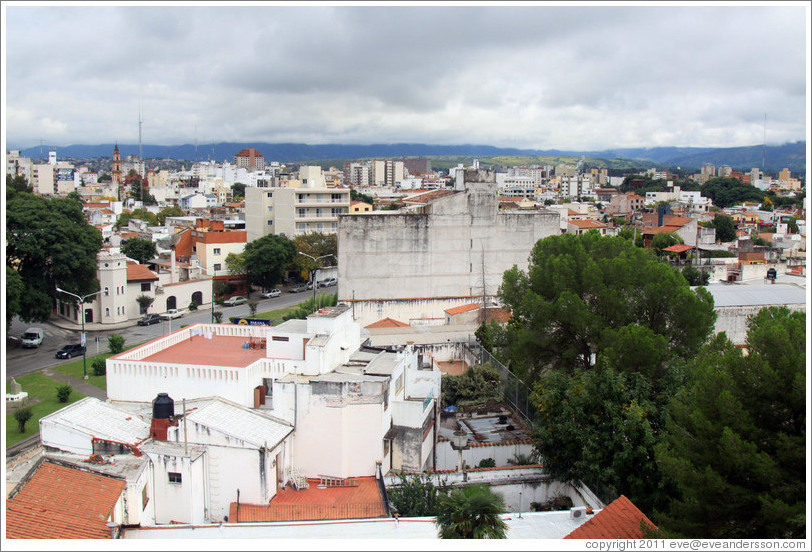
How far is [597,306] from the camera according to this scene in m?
20.1

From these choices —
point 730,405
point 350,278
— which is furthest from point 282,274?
point 730,405

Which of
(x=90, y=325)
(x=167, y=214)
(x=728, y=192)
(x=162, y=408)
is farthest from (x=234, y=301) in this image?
(x=728, y=192)

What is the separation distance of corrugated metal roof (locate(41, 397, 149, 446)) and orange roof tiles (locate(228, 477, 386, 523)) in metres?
2.78

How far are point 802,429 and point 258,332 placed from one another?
49.7ft

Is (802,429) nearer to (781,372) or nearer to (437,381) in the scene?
(781,372)

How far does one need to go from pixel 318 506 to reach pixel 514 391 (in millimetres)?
9156

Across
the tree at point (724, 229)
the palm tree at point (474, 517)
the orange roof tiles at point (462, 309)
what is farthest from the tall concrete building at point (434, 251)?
the tree at point (724, 229)

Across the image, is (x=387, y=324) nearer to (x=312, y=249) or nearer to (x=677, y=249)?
(x=312, y=249)

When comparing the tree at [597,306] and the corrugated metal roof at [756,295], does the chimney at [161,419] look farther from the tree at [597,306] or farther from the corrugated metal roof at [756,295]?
the corrugated metal roof at [756,295]

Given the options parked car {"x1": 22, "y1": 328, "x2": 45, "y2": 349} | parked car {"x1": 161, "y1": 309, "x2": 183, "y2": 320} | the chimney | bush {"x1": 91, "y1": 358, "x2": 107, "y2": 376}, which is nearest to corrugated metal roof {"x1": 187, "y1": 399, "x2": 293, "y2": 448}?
the chimney

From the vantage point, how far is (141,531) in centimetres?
1217

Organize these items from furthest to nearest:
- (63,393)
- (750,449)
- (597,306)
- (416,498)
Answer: (63,393), (597,306), (416,498), (750,449)

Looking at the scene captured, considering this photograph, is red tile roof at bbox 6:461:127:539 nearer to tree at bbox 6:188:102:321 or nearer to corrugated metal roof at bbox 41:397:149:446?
corrugated metal roof at bbox 41:397:149:446

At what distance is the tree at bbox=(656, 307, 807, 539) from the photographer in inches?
380
